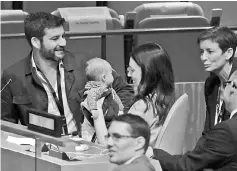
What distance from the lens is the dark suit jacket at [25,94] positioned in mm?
4984

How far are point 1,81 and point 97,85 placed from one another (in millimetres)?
676

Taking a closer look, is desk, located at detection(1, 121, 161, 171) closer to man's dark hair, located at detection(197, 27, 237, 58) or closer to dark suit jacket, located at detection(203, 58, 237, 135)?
dark suit jacket, located at detection(203, 58, 237, 135)

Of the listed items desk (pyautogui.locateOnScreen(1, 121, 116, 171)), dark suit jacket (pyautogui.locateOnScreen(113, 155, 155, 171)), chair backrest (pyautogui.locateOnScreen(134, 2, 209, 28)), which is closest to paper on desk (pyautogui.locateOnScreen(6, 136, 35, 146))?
desk (pyautogui.locateOnScreen(1, 121, 116, 171))

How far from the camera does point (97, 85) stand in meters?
4.89

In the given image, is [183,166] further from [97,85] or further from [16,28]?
[16,28]

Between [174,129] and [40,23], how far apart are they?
1.34 m

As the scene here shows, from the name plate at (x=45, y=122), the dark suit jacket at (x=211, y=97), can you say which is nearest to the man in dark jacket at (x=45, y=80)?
the dark suit jacket at (x=211, y=97)

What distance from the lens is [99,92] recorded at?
484 centimetres

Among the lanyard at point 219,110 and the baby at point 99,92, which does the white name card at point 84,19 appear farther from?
the lanyard at point 219,110

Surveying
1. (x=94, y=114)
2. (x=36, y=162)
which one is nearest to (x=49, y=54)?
(x=94, y=114)

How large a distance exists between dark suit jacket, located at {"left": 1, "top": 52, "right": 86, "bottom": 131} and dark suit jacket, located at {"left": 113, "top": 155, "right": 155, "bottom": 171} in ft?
5.36

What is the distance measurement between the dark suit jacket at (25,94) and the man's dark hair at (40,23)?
0.21 m

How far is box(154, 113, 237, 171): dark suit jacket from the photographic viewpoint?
384 centimetres

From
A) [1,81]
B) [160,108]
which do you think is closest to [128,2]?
[1,81]
